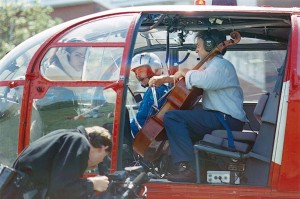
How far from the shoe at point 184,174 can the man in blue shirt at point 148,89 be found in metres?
0.79

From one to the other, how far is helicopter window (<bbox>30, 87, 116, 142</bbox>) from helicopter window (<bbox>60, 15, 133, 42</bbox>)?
1.34 ft

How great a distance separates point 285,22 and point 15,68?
2124 mm

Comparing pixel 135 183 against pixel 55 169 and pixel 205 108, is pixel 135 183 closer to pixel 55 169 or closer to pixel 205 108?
pixel 55 169

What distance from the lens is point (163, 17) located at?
5266 mm

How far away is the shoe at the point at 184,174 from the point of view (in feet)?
16.6

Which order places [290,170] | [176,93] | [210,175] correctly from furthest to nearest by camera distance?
[176,93]
[210,175]
[290,170]

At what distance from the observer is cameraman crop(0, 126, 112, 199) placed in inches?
159

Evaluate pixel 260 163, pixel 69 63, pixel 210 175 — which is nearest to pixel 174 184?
pixel 210 175

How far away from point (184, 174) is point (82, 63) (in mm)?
1144

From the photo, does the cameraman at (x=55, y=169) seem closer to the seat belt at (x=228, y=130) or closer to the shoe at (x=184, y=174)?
the shoe at (x=184, y=174)

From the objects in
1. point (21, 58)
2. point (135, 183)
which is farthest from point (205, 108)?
point (21, 58)

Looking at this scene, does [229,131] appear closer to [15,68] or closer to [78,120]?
[78,120]

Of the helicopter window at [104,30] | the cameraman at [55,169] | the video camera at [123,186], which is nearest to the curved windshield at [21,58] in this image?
the helicopter window at [104,30]

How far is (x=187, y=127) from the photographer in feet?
17.4
